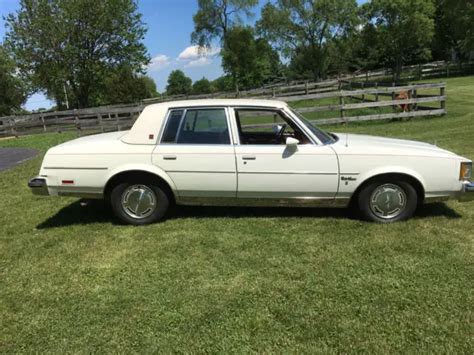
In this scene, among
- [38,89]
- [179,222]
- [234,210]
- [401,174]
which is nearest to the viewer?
[401,174]

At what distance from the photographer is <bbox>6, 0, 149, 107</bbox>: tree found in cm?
3138

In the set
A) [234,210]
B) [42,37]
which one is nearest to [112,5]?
[42,37]

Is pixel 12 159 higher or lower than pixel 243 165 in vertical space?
lower

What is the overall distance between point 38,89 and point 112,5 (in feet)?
29.8

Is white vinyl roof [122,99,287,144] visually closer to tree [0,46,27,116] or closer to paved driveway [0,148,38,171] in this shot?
paved driveway [0,148,38,171]

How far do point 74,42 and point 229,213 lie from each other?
31474mm

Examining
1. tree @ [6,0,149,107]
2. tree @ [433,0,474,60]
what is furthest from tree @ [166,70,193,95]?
tree @ [6,0,149,107]

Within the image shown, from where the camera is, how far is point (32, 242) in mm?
5055

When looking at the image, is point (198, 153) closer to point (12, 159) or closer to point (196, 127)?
point (196, 127)

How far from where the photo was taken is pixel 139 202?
5.31 metres

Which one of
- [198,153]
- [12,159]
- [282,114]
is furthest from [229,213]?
[12,159]

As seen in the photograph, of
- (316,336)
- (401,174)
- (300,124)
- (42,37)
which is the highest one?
(42,37)

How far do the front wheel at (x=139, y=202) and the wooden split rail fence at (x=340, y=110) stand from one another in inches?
394

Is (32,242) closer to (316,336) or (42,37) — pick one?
(316,336)
